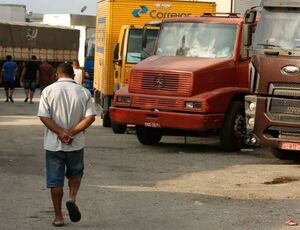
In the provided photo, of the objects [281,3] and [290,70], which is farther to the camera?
[281,3]

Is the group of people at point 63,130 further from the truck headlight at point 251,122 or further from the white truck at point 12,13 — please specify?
the white truck at point 12,13

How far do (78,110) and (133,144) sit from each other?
9381 mm

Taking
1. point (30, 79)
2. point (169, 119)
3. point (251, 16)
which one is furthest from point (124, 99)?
point (30, 79)

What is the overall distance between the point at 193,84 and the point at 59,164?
7615 mm

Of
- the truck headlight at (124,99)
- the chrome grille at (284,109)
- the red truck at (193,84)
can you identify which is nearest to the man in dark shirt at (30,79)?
the red truck at (193,84)

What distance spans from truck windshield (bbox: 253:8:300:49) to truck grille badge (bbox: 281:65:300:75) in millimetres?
404

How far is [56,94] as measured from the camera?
344 inches

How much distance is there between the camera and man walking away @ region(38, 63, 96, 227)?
8.73 meters

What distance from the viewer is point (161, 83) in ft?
54.1

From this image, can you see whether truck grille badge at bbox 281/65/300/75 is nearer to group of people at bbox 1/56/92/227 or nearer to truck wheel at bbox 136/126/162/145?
truck wheel at bbox 136/126/162/145

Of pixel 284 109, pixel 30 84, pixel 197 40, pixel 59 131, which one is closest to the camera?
pixel 59 131

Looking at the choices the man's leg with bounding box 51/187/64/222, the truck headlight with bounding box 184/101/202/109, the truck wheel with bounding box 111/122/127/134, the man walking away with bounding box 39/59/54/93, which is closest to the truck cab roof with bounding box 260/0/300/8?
the truck headlight with bounding box 184/101/202/109

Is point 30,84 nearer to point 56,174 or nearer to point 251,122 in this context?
point 251,122

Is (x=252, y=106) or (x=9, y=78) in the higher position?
(x=252, y=106)
